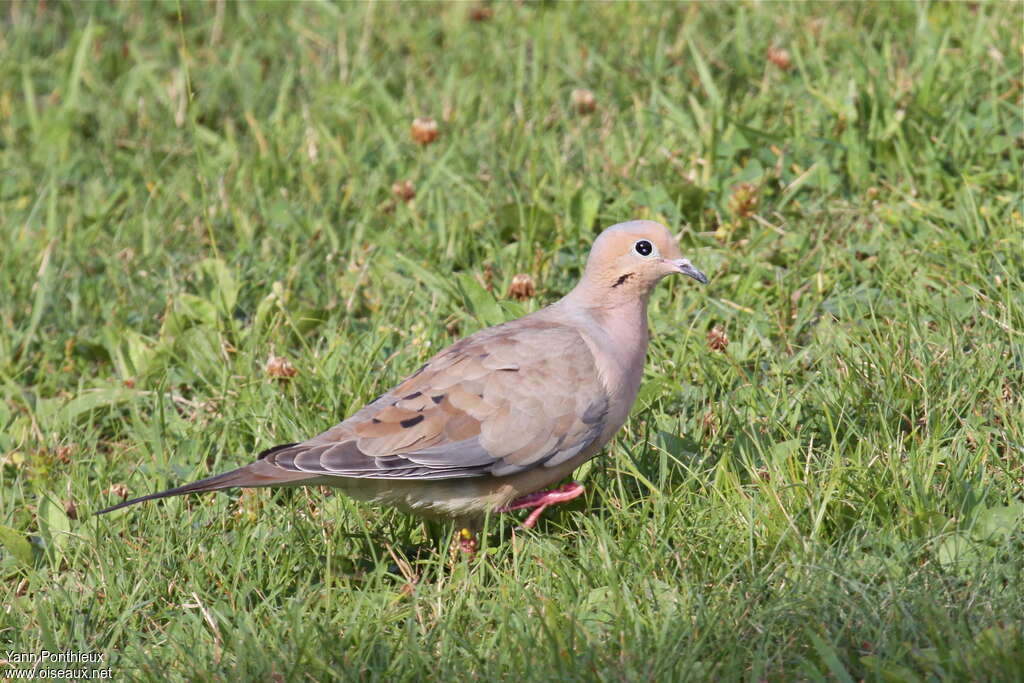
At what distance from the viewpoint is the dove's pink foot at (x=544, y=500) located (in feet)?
14.0

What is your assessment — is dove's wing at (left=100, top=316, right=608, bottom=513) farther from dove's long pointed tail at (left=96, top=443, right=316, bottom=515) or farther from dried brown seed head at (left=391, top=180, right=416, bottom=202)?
dried brown seed head at (left=391, top=180, right=416, bottom=202)

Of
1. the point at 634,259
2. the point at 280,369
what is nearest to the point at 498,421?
the point at 634,259

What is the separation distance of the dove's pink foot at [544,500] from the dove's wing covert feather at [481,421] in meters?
0.14

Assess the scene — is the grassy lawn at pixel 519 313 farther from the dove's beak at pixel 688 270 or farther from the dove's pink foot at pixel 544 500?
the dove's beak at pixel 688 270

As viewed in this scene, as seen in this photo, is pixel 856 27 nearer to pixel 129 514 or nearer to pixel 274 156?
pixel 274 156

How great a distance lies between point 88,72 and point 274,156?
1.84 m

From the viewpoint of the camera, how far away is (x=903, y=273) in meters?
5.26

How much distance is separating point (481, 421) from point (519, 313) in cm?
112

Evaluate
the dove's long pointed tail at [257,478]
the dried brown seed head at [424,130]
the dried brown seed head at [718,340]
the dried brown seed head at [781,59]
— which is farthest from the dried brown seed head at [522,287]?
the dried brown seed head at [781,59]

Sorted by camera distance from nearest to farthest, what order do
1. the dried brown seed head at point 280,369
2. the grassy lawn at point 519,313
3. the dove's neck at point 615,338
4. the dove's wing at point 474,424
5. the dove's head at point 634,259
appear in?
the grassy lawn at point 519,313, the dove's wing at point 474,424, the dove's neck at point 615,338, the dove's head at point 634,259, the dried brown seed head at point 280,369

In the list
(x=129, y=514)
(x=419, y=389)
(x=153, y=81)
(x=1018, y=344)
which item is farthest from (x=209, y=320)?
(x=1018, y=344)

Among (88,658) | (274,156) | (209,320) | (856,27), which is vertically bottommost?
(88,658)

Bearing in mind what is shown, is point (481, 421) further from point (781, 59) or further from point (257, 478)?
point (781, 59)

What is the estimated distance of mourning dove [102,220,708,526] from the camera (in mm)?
4090
